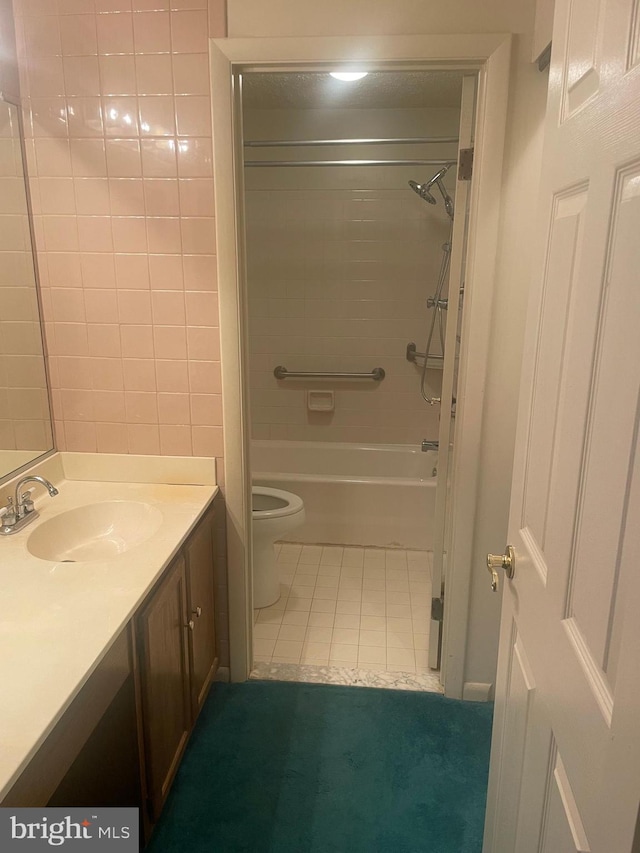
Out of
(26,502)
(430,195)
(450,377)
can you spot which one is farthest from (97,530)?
(430,195)

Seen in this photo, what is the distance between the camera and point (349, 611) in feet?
8.87

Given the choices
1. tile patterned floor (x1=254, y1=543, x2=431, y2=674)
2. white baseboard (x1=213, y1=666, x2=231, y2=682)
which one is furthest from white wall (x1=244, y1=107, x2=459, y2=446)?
white baseboard (x1=213, y1=666, x2=231, y2=682)

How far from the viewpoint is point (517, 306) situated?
5.85ft

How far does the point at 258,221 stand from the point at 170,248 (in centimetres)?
181

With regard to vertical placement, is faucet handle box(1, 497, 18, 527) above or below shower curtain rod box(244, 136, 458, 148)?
below

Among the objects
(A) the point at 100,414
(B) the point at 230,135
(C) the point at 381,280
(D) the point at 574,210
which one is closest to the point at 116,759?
(A) the point at 100,414

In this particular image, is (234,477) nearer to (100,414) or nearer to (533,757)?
(100,414)

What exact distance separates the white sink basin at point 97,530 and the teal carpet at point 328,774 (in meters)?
0.73

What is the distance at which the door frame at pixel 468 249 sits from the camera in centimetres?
165

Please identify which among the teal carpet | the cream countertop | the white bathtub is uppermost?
the cream countertop

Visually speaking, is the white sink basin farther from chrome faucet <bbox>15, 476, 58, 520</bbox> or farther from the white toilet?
the white toilet

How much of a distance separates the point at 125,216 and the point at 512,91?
1.20 meters

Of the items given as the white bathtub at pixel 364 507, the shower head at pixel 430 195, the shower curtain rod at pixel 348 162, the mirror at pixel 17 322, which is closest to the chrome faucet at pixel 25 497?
the mirror at pixel 17 322

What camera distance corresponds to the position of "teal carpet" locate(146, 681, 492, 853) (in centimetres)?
162
